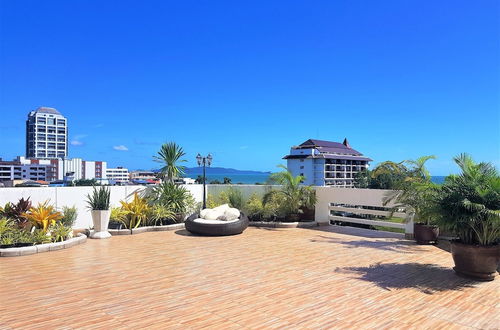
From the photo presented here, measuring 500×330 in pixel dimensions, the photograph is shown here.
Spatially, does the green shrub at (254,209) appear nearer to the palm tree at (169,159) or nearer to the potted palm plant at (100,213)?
the palm tree at (169,159)

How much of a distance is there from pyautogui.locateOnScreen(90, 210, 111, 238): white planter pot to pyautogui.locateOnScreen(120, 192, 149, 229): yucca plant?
0.86m

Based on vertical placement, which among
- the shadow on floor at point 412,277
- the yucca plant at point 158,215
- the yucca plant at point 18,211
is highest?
the yucca plant at point 18,211

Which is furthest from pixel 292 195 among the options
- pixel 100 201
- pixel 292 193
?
pixel 100 201

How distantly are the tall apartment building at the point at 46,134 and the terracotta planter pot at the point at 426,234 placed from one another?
12402 centimetres

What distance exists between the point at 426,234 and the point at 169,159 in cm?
770

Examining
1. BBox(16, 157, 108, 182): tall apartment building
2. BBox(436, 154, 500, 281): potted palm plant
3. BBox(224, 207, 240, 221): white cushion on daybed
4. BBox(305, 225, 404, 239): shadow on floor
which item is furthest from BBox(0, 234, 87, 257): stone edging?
BBox(16, 157, 108, 182): tall apartment building

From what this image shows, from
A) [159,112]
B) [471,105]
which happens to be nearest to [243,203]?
[471,105]

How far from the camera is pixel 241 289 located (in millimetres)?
4250

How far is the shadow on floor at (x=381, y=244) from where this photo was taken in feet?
23.0

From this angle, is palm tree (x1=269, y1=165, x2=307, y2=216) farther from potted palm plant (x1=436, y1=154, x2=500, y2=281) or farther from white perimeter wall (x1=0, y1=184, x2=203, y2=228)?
potted palm plant (x1=436, y1=154, x2=500, y2=281)

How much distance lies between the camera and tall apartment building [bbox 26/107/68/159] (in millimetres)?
108562

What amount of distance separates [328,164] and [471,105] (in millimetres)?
92922

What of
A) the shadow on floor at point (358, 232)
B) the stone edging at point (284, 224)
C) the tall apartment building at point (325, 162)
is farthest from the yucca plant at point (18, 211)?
the tall apartment building at point (325, 162)

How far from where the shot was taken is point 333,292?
13.6ft
